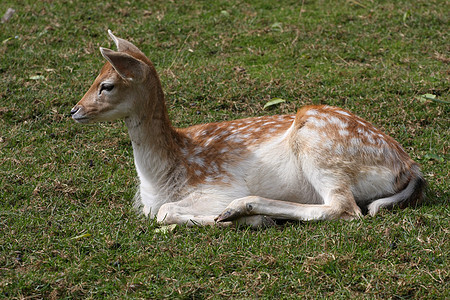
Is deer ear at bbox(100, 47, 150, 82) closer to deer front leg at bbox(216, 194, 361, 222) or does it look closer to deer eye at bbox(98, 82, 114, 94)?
deer eye at bbox(98, 82, 114, 94)

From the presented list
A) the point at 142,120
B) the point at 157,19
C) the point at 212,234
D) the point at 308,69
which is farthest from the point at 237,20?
the point at 212,234

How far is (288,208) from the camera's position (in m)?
5.32

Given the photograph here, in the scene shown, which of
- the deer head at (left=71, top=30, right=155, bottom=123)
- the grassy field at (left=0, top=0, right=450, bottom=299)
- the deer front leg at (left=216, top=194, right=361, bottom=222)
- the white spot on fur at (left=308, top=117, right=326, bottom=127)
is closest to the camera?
the grassy field at (left=0, top=0, right=450, bottom=299)

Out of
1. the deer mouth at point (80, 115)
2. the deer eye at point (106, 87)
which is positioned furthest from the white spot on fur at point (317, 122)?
the deer mouth at point (80, 115)

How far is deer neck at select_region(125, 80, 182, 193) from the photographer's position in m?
5.61

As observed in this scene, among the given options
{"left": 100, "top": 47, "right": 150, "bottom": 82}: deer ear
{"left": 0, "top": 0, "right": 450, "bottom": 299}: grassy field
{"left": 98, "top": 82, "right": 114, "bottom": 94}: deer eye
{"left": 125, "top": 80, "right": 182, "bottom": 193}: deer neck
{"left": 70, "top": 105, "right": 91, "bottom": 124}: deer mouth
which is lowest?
{"left": 0, "top": 0, "right": 450, "bottom": 299}: grassy field

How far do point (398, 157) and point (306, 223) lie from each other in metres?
1.01

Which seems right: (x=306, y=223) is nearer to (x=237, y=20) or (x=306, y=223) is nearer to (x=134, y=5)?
(x=237, y=20)

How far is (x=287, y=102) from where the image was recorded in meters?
8.12

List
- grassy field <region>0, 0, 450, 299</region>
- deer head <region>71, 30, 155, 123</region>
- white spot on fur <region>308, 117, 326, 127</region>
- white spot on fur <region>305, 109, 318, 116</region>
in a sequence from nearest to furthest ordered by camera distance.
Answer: grassy field <region>0, 0, 450, 299</region> → deer head <region>71, 30, 155, 123</region> → white spot on fur <region>308, 117, 326, 127</region> → white spot on fur <region>305, 109, 318, 116</region>

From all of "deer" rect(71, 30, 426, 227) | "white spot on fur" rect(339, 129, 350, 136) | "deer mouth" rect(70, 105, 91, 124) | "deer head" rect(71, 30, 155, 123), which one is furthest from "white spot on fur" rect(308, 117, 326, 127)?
"deer mouth" rect(70, 105, 91, 124)

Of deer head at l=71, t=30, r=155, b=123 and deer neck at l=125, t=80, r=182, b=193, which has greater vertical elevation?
deer head at l=71, t=30, r=155, b=123

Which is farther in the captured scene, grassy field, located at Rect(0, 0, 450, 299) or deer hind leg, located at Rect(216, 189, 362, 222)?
deer hind leg, located at Rect(216, 189, 362, 222)

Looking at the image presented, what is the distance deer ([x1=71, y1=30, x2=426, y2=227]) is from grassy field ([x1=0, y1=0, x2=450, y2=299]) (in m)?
0.19
